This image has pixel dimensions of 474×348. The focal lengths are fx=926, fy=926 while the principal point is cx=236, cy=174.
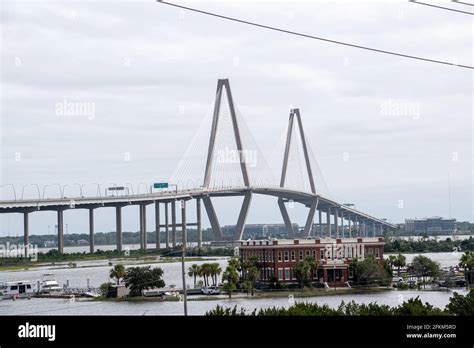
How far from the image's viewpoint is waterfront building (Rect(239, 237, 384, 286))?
26547 mm

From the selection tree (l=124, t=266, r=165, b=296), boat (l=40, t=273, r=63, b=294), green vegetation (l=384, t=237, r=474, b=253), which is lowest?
boat (l=40, t=273, r=63, b=294)

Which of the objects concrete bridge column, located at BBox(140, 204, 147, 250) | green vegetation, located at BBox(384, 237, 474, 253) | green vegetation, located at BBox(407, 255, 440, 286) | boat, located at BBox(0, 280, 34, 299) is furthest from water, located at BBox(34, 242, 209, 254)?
green vegetation, located at BBox(407, 255, 440, 286)

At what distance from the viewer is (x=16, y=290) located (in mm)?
27281

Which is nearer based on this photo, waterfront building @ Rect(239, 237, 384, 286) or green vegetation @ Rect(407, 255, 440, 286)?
waterfront building @ Rect(239, 237, 384, 286)

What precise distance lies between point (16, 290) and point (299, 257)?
27.5 feet

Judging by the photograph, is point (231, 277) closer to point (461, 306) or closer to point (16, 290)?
point (16, 290)

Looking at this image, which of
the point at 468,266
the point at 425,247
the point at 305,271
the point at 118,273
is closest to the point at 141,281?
the point at 118,273

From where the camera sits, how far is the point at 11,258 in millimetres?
37406

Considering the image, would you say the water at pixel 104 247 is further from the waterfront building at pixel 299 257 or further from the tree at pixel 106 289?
the tree at pixel 106 289

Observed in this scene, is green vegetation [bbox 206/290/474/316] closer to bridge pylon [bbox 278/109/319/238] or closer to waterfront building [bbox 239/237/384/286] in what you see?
waterfront building [bbox 239/237/384/286]

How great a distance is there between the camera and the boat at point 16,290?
87.4 ft

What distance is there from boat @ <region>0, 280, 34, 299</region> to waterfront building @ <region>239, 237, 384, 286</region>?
256 inches

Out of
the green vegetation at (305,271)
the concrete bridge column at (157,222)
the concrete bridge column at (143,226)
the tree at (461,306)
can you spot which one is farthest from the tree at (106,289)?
the tree at (461,306)
